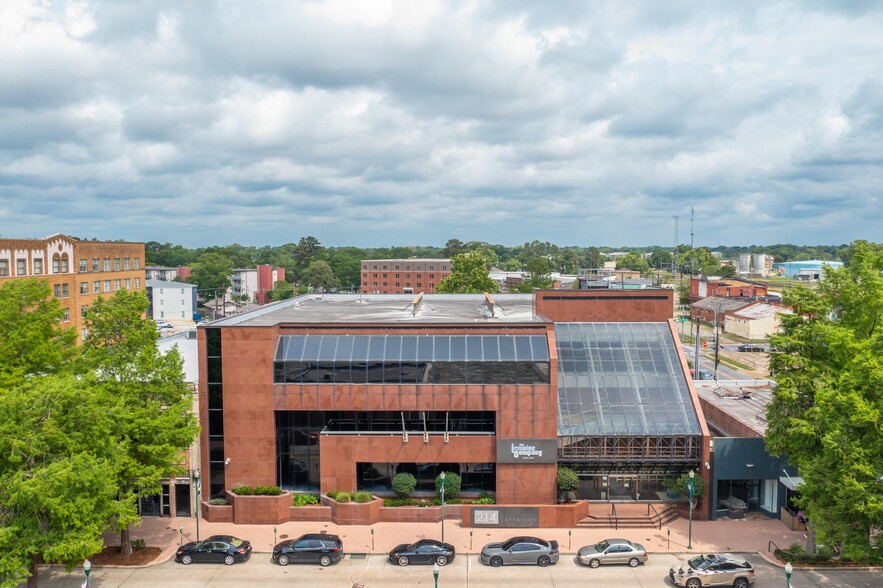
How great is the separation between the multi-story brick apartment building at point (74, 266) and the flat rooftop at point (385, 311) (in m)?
24.2

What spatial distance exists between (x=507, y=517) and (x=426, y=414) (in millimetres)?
8057

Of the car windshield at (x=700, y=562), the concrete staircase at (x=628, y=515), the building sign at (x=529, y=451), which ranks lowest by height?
the concrete staircase at (x=628, y=515)

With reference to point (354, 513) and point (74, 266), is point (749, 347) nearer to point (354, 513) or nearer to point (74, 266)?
point (354, 513)

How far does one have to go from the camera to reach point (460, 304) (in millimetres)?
61125

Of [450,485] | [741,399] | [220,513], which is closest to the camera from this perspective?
[220,513]

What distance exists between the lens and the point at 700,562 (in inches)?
1235

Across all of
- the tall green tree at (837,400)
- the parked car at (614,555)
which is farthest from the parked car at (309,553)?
the tall green tree at (837,400)

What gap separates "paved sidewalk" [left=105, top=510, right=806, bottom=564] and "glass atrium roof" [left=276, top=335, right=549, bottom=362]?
10125 mm

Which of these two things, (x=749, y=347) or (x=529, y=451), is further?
(x=749, y=347)

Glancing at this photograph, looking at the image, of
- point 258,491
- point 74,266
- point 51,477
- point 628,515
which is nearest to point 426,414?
point 258,491

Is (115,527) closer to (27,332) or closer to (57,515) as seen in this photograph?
(57,515)

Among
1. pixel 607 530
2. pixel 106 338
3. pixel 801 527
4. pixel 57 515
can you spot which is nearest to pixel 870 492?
pixel 801 527

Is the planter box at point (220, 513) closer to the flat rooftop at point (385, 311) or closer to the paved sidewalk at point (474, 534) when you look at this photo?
the paved sidewalk at point (474, 534)

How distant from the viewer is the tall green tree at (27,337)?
33.1 meters
